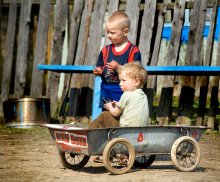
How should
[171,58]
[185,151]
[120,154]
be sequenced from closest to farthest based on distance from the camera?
[120,154] → [185,151] → [171,58]

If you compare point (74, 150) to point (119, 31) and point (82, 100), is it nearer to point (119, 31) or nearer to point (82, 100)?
point (119, 31)

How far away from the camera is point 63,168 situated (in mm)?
6637

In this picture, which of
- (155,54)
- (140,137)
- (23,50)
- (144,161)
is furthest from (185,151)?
(23,50)

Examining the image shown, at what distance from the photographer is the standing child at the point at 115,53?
7.39 m

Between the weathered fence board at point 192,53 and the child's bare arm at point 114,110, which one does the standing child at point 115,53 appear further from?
the weathered fence board at point 192,53

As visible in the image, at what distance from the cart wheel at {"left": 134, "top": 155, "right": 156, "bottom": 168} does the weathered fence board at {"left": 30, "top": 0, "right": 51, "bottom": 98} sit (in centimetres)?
458

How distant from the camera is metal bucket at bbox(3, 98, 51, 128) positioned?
1063cm

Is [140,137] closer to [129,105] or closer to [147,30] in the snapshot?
[129,105]

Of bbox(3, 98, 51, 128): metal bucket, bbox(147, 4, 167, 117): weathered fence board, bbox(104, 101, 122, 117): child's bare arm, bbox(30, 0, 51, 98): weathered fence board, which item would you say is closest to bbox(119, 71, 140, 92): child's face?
bbox(104, 101, 122, 117): child's bare arm

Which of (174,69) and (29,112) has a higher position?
(174,69)

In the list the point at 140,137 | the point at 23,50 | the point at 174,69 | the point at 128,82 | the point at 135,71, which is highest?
the point at 23,50

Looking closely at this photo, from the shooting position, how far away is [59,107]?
11398 millimetres

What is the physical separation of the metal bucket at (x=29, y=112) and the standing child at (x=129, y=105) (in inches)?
161

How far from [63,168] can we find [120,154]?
0.73 m
